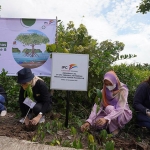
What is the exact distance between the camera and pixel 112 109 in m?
3.40

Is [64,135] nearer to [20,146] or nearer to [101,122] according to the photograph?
[101,122]

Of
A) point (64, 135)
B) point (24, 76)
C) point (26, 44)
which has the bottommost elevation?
point (64, 135)

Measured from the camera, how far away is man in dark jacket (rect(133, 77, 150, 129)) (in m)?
3.51

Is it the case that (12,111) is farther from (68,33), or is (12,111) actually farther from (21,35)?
(68,33)

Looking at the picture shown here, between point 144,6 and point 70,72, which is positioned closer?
point 70,72

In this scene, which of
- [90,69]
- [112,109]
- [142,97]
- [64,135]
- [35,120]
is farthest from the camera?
[90,69]

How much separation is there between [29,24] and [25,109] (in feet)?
5.23

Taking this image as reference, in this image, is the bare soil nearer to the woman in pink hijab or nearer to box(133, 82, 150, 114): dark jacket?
the woman in pink hijab

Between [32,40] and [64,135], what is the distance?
77.7 inches

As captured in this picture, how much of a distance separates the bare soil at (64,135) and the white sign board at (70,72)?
0.57 metres

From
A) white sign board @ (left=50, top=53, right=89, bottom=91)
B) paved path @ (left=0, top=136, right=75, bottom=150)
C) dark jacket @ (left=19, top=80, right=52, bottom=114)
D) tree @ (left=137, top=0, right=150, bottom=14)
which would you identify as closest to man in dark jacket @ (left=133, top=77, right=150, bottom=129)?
white sign board @ (left=50, top=53, right=89, bottom=91)

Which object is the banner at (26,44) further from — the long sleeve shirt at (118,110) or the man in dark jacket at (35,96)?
the long sleeve shirt at (118,110)

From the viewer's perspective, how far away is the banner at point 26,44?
175 inches

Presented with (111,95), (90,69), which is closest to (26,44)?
(90,69)
